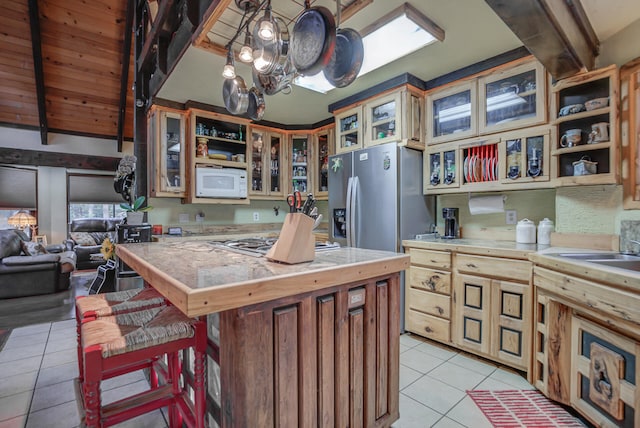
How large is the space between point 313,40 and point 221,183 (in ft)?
8.67

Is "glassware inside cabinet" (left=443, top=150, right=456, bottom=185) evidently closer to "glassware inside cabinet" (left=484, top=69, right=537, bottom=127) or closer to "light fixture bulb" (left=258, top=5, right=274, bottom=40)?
"glassware inside cabinet" (left=484, top=69, right=537, bottom=127)

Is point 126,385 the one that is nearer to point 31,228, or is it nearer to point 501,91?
point 501,91

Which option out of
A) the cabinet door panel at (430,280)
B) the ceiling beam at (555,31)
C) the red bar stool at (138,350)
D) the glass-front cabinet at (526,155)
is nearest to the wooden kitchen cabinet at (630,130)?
the ceiling beam at (555,31)

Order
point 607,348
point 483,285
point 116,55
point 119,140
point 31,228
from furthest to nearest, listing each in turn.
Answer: point 119,140
point 31,228
point 116,55
point 483,285
point 607,348

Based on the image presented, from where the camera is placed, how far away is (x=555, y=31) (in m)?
1.62

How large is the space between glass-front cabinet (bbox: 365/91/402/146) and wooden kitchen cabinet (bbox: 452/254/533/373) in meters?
1.32

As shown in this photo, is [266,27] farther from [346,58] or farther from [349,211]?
[349,211]

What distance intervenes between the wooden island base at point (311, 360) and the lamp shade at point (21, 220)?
7500 millimetres

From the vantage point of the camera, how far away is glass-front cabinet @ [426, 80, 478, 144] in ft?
9.00

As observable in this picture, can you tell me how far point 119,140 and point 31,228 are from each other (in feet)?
8.56

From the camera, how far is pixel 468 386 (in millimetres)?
2088

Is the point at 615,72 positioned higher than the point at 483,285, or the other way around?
the point at 615,72

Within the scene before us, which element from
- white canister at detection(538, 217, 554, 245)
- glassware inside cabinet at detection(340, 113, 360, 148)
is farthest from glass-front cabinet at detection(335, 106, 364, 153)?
white canister at detection(538, 217, 554, 245)

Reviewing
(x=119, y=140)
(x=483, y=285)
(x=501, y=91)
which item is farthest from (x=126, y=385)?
(x=119, y=140)
